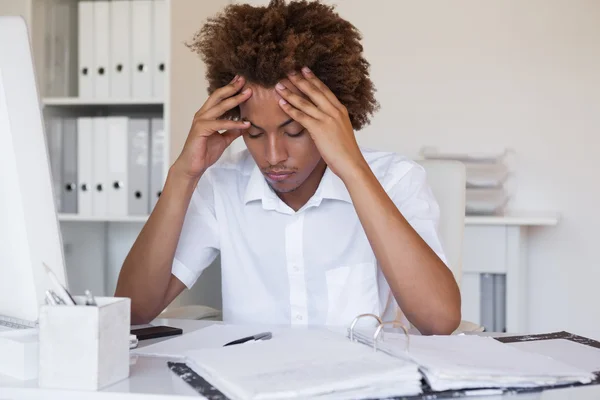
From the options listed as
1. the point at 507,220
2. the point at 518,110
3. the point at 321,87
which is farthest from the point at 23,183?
the point at 518,110

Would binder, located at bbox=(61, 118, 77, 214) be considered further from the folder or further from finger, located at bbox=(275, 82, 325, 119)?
finger, located at bbox=(275, 82, 325, 119)

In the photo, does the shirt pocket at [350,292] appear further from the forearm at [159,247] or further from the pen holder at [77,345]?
the pen holder at [77,345]

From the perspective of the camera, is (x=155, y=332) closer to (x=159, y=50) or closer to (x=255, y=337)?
(x=255, y=337)

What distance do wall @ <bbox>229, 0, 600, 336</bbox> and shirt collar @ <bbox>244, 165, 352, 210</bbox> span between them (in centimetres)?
149

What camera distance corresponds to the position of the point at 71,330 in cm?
82

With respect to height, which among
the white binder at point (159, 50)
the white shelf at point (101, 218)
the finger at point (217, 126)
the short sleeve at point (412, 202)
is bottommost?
the white shelf at point (101, 218)

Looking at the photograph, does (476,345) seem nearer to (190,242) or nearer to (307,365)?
(307,365)

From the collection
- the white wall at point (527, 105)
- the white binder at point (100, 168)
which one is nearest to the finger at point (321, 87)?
the white binder at point (100, 168)

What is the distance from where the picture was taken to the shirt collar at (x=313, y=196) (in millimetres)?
1533

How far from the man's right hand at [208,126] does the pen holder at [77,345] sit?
0.61 metres

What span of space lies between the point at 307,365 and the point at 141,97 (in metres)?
1.77

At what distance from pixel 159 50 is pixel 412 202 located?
1.28 metres

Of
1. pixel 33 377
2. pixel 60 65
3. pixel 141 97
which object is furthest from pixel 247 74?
pixel 60 65

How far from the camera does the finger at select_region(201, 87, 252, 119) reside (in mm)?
1389
